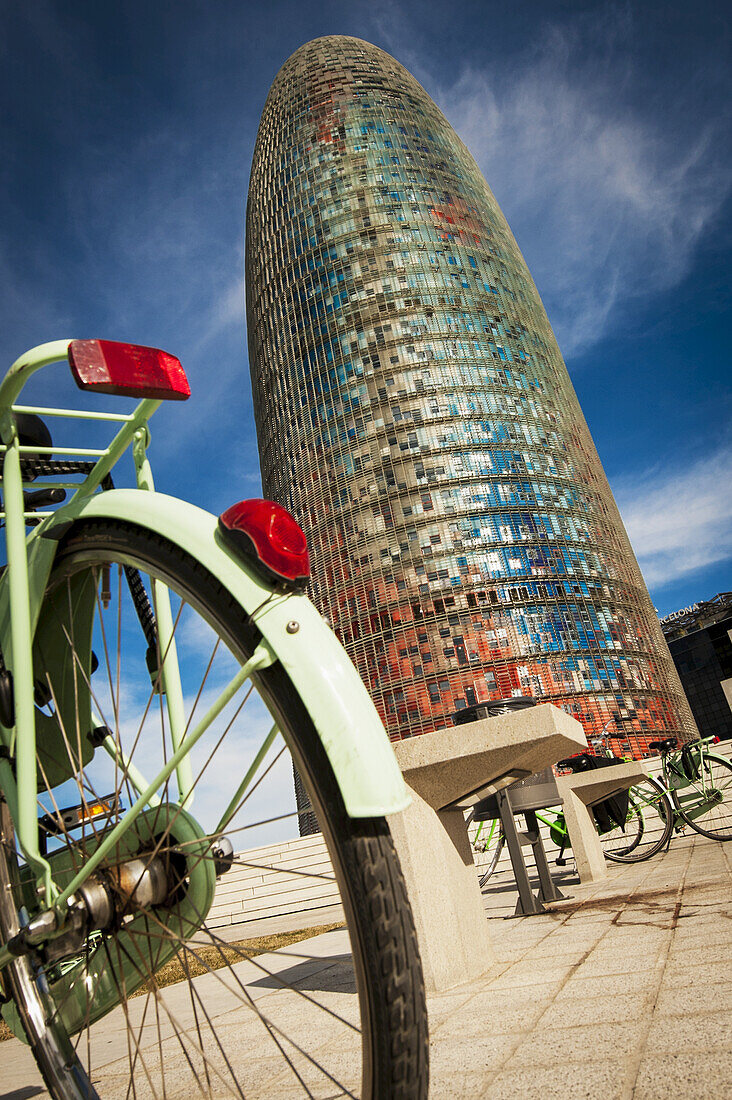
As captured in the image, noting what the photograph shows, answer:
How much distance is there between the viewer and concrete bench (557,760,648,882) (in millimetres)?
5742

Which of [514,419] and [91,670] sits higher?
[514,419]

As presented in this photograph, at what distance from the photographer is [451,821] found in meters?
3.10

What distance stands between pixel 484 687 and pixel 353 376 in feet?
80.7

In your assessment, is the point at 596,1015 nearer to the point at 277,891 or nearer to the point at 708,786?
the point at 708,786

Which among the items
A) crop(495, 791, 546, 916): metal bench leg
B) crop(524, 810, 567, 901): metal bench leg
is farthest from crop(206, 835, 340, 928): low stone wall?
crop(495, 791, 546, 916): metal bench leg

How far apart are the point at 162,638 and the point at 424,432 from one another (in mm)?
48646

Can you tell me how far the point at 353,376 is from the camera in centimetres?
5153

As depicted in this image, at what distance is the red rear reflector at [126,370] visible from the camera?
1.32m

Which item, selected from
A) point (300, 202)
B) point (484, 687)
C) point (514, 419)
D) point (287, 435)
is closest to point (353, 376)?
point (287, 435)

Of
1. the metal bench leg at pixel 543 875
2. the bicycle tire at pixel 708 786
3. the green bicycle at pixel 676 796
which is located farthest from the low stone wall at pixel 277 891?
the metal bench leg at pixel 543 875

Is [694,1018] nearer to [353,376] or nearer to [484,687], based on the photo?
[484,687]

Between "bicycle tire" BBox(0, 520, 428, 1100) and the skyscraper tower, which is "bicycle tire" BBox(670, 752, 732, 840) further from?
the skyscraper tower

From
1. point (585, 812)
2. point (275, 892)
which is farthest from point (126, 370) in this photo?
point (275, 892)

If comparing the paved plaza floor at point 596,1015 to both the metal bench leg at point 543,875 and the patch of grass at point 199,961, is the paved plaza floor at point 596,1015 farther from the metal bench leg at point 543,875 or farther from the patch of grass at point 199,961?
the metal bench leg at point 543,875
